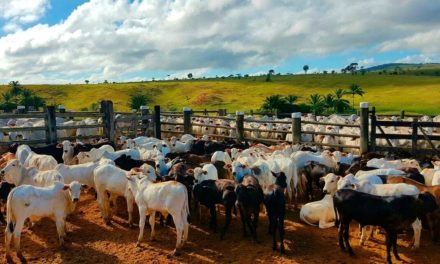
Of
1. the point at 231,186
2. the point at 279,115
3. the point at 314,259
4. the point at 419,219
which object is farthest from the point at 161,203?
the point at 279,115

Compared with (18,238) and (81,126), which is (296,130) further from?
(18,238)

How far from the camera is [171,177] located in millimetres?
10367

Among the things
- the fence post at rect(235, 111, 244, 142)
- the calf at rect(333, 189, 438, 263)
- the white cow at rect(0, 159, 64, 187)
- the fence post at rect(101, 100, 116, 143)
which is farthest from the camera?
the fence post at rect(235, 111, 244, 142)

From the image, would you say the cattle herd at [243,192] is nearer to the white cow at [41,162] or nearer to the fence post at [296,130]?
the white cow at [41,162]

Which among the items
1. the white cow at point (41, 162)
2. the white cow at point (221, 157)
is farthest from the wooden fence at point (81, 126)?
the white cow at point (221, 157)

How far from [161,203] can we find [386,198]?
4.10 metres

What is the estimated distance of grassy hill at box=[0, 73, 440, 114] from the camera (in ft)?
256

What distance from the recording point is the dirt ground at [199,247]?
313 inches

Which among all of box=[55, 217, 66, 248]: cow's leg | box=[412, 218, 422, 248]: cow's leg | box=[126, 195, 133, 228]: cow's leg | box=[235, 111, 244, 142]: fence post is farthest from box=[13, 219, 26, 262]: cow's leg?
box=[235, 111, 244, 142]: fence post

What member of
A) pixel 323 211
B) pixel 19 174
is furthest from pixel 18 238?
pixel 323 211

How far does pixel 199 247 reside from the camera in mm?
8555

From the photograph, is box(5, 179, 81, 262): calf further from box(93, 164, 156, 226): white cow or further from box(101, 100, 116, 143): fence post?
box(101, 100, 116, 143): fence post

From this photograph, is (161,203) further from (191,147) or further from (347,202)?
(191,147)

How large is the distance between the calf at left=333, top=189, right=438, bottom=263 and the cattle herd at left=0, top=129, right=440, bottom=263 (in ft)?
0.05
